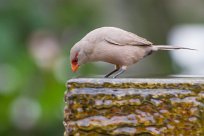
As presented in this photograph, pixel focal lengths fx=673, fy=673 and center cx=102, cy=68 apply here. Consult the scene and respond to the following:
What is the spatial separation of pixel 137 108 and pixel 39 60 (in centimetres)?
477

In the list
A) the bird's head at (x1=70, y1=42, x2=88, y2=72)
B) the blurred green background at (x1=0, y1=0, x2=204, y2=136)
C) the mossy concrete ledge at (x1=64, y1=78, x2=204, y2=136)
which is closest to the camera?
the mossy concrete ledge at (x1=64, y1=78, x2=204, y2=136)

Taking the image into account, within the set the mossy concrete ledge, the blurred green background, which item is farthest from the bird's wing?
the mossy concrete ledge

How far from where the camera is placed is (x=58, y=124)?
19.8 feet

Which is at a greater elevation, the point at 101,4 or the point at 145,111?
the point at 101,4

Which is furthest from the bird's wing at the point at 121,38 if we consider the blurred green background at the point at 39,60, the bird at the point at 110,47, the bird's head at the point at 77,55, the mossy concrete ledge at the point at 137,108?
the mossy concrete ledge at the point at 137,108

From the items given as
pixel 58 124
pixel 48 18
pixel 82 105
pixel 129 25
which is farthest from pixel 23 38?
pixel 82 105

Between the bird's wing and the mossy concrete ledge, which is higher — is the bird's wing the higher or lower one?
the higher one

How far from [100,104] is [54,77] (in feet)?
14.4

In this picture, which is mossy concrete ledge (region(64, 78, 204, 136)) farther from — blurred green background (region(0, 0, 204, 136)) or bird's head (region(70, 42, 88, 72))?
blurred green background (region(0, 0, 204, 136))

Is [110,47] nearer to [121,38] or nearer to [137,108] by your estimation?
[121,38]

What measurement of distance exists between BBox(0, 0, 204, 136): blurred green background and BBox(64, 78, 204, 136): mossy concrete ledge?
2.79 meters

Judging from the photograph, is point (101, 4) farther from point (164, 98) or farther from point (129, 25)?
point (164, 98)

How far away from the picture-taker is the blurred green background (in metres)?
6.00

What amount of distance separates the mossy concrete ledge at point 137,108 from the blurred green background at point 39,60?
279 centimetres
